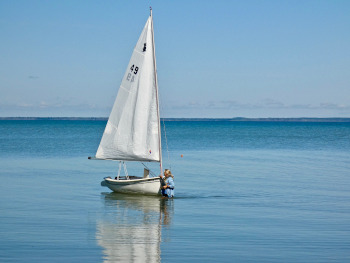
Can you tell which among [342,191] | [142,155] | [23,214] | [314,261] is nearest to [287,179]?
[342,191]

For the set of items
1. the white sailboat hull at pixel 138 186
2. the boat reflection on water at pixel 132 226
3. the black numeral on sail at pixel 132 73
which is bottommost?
the boat reflection on water at pixel 132 226

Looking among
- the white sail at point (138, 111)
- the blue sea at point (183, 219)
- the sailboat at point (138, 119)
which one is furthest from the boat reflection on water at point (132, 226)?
the white sail at point (138, 111)

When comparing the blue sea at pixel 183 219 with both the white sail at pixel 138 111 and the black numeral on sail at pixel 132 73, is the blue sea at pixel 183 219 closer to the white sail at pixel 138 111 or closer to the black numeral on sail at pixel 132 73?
the white sail at pixel 138 111

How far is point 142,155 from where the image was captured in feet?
113

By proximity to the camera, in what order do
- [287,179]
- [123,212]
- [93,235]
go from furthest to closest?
[287,179] < [123,212] < [93,235]

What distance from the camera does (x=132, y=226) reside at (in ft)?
80.8

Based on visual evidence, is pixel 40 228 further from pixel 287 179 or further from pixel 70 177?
pixel 287 179

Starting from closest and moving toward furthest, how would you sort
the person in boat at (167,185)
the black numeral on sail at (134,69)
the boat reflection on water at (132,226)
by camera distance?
1. the boat reflection on water at (132,226)
2. the person in boat at (167,185)
3. the black numeral on sail at (134,69)

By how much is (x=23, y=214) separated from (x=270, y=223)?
1125 cm

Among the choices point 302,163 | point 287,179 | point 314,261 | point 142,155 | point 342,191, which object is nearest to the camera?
point 314,261

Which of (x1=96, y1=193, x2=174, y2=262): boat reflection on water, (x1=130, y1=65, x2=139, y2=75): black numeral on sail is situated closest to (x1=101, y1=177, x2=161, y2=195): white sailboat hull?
(x1=96, y1=193, x2=174, y2=262): boat reflection on water

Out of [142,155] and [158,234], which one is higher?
[142,155]

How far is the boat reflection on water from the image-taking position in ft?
62.8

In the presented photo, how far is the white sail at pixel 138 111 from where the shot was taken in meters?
33.9
